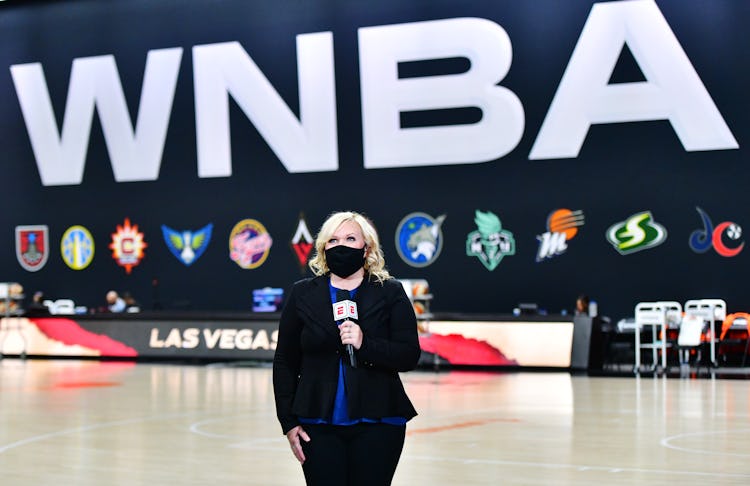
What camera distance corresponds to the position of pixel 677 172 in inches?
795

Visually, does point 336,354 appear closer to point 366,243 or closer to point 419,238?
point 366,243

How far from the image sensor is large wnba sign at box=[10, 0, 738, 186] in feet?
66.4

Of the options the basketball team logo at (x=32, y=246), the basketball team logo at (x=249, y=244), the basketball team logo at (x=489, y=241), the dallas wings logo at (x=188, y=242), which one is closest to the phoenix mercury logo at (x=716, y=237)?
the basketball team logo at (x=489, y=241)

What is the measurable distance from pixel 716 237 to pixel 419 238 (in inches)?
220

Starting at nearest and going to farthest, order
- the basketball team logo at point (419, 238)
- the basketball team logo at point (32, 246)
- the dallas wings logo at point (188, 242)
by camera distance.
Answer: the basketball team logo at point (419, 238) → the dallas wings logo at point (188, 242) → the basketball team logo at point (32, 246)

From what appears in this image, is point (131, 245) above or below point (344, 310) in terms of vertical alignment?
above

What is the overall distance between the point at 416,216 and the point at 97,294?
7.62m

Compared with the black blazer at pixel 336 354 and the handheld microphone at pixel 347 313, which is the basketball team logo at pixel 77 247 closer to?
the black blazer at pixel 336 354

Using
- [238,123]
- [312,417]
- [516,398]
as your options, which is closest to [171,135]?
[238,123]

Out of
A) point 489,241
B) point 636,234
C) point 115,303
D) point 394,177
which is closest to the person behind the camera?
point 636,234

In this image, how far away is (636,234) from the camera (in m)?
20.5

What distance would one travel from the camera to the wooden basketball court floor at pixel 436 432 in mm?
8227

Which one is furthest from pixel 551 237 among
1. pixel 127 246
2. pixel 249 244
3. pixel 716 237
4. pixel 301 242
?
pixel 127 246

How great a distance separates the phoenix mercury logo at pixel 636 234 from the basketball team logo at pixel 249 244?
709cm
